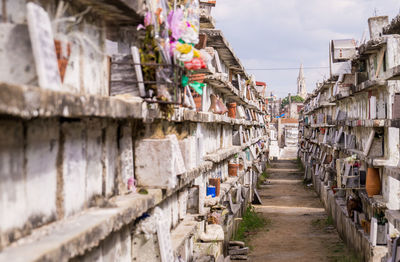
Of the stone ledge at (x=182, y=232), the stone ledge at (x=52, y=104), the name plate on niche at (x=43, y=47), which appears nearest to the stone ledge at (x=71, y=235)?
the stone ledge at (x=52, y=104)

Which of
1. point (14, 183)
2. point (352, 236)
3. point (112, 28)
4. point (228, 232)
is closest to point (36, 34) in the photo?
point (14, 183)

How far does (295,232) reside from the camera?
65.1 feet

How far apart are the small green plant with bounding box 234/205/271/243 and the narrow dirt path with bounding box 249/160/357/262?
1.15 feet

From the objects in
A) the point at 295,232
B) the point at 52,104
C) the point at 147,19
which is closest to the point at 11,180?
the point at 52,104

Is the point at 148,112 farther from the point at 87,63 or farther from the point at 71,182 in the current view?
the point at 71,182

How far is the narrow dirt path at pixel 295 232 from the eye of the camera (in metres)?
16.3

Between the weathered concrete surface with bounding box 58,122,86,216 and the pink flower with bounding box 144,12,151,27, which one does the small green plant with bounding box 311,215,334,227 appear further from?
the weathered concrete surface with bounding box 58,122,86,216

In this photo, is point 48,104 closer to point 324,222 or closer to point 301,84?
point 324,222

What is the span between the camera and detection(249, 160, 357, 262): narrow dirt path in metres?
16.3

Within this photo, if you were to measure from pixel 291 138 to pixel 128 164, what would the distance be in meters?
64.1

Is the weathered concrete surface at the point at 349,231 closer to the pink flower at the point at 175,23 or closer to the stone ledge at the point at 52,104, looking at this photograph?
the pink flower at the point at 175,23

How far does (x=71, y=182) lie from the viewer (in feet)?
14.4

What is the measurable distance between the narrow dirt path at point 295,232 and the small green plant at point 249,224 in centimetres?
35

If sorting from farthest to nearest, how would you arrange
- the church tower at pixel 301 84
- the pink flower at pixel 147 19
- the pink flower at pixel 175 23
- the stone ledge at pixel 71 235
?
1. the church tower at pixel 301 84
2. the pink flower at pixel 175 23
3. the pink flower at pixel 147 19
4. the stone ledge at pixel 71 235
